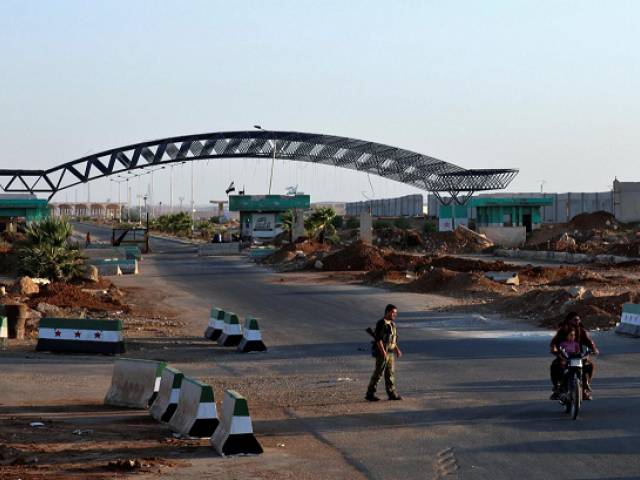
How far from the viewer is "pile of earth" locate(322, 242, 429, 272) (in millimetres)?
46969

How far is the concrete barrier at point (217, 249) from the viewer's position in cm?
6550

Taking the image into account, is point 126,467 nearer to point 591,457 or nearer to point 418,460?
point 418,460

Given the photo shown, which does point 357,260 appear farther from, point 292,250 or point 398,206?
point 398,206

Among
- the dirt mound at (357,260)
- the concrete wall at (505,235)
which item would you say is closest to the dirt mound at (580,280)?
the dirt mound at (357,260)

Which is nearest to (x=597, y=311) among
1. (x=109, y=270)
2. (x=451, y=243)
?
(x=109, y=270)

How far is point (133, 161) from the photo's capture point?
8912 cm

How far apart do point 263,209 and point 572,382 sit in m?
71.6

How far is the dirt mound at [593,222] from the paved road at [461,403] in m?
55.4

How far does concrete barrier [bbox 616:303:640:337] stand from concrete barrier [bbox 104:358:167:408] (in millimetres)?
11862

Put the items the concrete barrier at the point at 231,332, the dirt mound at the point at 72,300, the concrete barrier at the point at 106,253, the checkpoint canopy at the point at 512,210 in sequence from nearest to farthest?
the concrete barrier at the point at 231,332 → the dirt mound at the point at 72,300 → the concrete barrier at the point at 106,253 → the checkpoint canopy at the point at 512,210

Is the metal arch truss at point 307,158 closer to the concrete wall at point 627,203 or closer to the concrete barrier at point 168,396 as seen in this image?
the concrete wall at point 627,203

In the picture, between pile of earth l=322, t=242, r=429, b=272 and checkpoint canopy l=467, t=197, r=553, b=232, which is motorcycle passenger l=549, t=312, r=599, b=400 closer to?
pile of earth l=322, t=242, r=429, b=272

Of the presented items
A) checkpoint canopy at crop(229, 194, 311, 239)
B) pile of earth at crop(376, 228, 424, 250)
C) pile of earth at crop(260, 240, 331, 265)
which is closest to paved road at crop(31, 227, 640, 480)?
pile of earth at crop(260, 240, 331, 265)

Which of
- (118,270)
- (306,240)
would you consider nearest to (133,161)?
(306,240)
